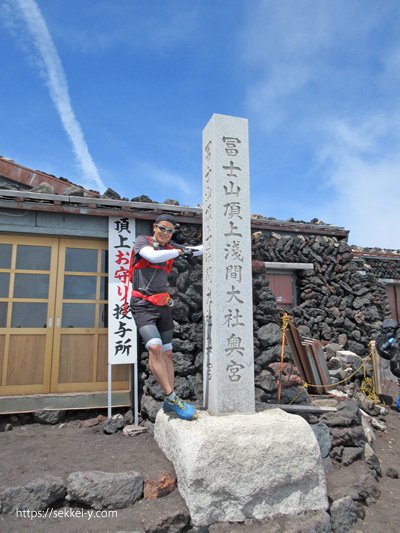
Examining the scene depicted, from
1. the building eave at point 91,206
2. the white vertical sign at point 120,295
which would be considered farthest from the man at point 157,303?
the building eave at point 91,206

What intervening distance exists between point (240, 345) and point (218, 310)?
1.60 ft

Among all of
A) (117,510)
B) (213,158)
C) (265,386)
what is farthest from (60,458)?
(213,158)

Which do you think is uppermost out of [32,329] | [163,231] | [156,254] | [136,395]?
[163,231]

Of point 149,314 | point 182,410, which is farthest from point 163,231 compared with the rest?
point 182,410

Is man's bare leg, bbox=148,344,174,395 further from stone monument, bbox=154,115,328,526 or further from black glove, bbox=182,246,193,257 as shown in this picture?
black glove, bbox=182,246,193,257

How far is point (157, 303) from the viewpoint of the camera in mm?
4172

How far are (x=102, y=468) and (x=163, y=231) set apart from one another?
101 inches

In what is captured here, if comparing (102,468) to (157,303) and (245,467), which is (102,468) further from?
(157,303)

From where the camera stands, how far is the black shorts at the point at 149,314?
4145 millimetres

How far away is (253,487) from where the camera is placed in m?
3.48

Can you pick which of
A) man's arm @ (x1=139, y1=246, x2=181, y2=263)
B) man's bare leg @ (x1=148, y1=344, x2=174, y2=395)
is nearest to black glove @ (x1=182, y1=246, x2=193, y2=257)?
man's arm @ (x1=139, y1=246, x2=181, y2=263)

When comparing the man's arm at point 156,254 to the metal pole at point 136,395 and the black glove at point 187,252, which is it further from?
the metal pole at point 136,395

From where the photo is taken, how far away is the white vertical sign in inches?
218

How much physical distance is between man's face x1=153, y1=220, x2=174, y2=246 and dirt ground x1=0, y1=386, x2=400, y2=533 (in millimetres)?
2414
